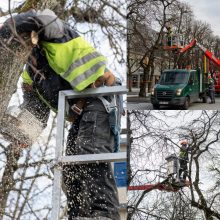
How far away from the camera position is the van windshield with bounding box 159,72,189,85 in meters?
4.18

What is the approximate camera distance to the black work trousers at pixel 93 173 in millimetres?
2143

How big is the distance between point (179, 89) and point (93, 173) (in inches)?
90.8

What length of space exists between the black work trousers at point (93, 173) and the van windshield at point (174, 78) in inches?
79.8

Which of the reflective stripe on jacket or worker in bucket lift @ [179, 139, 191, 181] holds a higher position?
worker in bucket lift @ [179, 139, 191, 181]

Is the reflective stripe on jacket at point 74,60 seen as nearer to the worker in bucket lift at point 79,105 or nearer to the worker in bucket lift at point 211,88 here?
the worker in bucket lift at point 79,105

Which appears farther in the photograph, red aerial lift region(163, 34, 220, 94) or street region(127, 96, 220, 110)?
street region(127, 96, 220, 110)

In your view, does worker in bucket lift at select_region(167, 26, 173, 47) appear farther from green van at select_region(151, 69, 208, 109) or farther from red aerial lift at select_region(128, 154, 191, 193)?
red aerial lift at select_region(128, 154, 191, 193)

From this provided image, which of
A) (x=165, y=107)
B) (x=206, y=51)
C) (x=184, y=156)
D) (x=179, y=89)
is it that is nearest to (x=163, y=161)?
(x=184, y=156)

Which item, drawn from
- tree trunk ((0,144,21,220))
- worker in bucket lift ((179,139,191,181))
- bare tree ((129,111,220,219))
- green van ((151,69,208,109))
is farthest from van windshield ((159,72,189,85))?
tree trunk ((0,144,21,220))

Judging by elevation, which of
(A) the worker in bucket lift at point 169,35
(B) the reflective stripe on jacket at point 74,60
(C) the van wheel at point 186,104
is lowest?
(B) the reflective stripe on jacket at point 74,60

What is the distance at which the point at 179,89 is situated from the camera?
435cm

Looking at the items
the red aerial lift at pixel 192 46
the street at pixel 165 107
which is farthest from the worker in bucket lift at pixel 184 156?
the red aerial lift at pixel 192 46

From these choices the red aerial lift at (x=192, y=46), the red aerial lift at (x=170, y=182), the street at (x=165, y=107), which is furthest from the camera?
the red aerial lift at (x=170, y=182)

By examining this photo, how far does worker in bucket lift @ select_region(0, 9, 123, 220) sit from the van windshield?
6.40 ft
